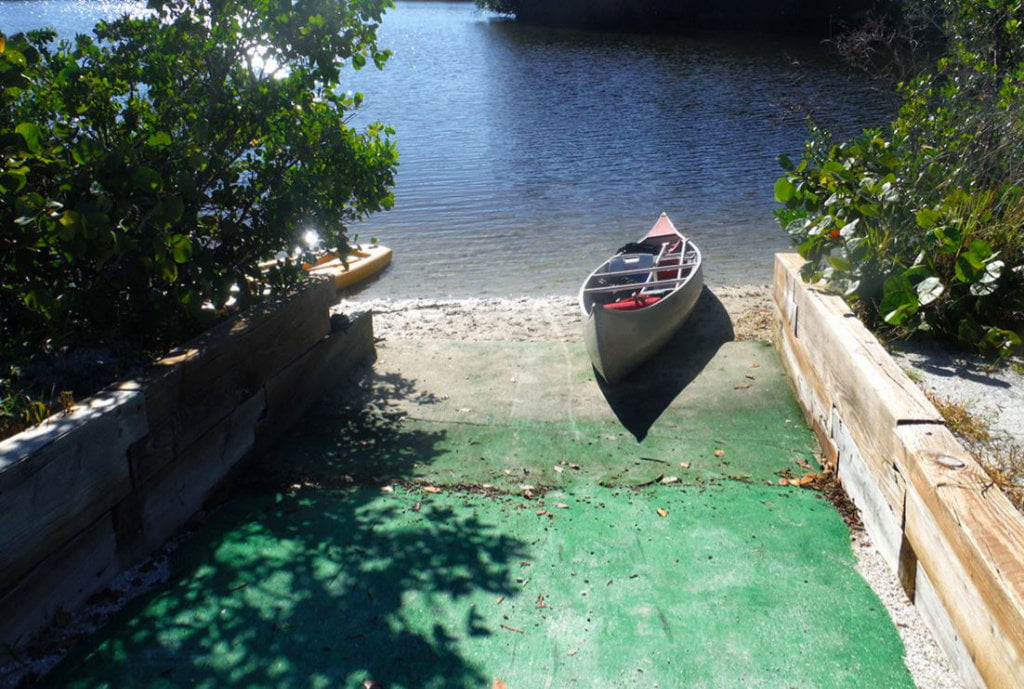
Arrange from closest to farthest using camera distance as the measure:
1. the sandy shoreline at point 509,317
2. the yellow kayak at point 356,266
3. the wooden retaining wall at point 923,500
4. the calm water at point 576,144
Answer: the wooden retaining wall at point 923,500 → the sandy shoreline at point 509,317 → the yellow kayak at point 356,266 → the calm water at point 576,144

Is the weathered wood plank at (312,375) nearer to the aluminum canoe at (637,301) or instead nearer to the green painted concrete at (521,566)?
the green painted concrete at (521,566)

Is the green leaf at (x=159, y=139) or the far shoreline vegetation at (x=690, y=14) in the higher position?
the far shoreline vegetation at (x=690, y=14)

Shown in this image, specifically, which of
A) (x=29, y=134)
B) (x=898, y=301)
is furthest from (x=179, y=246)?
(x=898, y=301)

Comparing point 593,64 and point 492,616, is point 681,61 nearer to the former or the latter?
point 593,64

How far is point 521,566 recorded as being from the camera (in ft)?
14.5

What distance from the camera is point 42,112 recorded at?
494 centimetres

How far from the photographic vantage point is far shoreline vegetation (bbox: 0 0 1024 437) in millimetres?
4488

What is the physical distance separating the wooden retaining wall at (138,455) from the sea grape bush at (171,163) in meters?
0.41

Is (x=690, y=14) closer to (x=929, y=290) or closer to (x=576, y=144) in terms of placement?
(x=576, y=144)

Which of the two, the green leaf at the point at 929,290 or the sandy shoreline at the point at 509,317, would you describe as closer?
the green leaf at the point at 929,290

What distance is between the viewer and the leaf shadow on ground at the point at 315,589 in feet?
11.8

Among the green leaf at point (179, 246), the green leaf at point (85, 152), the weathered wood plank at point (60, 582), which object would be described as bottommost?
the weathered wood plank at point (60, 582)

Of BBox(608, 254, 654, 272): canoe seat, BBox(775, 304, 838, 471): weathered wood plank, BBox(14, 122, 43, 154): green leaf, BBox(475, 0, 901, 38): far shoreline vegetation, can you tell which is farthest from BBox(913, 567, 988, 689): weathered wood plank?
BBox(475, 0, 901, 38): far shoreline vegetation

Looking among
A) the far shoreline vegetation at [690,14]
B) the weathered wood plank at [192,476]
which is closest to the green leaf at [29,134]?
the weathered wood plank at [192,476]
